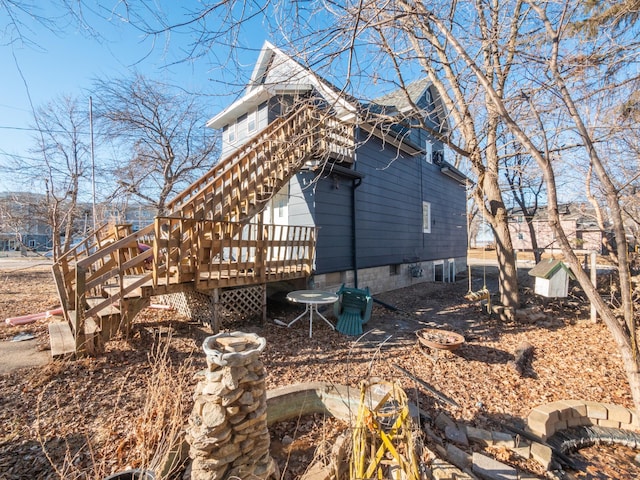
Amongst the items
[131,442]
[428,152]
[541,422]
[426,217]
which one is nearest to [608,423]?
[541,422]

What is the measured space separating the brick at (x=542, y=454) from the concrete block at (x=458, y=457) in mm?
766

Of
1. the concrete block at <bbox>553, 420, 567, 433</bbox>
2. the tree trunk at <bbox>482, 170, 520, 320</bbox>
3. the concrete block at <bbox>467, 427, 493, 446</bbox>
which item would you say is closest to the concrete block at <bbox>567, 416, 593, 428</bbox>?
the concrete block at <bbox>553, 420, 567, 433</bbox>

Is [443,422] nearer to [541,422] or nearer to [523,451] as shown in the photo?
[523,451]

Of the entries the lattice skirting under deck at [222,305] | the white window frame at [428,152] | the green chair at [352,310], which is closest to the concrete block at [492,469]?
the green chair at [352,310]

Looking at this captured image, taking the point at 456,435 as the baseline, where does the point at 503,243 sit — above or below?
above

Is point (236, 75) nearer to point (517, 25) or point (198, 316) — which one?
point (517, 25)

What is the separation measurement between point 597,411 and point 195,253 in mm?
6385

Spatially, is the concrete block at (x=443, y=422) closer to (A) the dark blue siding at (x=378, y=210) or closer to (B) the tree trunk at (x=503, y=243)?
(A) the dark blue siding at (x=378, y=210)

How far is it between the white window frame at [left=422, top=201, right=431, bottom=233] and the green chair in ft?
24.8

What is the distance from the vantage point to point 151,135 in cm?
1310

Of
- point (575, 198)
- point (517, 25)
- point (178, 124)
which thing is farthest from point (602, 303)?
point (178, 124)

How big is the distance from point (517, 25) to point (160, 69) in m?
4.95

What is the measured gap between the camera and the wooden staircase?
4375 mm

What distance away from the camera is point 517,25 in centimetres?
416
